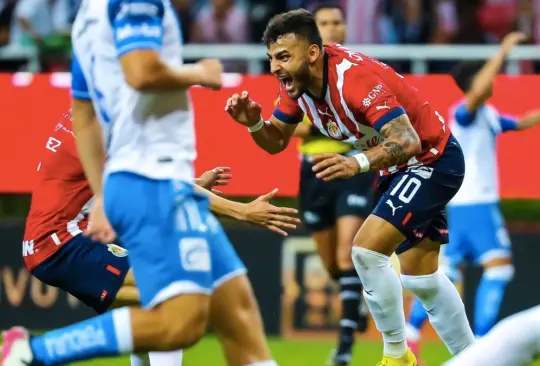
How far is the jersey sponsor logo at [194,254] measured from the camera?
4.67m

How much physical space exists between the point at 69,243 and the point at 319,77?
58.6 inches

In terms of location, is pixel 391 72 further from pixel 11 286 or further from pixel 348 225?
pixel 11 286

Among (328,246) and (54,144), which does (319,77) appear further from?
(328,246)

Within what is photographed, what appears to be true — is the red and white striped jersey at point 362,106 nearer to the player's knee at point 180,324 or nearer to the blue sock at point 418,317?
the player's knee at point 180,324

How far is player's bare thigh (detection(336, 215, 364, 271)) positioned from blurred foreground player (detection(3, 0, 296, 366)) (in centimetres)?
394

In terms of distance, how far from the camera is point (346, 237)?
873 cm

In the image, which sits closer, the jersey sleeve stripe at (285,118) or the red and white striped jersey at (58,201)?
the red and white striped jersey at (58,201)

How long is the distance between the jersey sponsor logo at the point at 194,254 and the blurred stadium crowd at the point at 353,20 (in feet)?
25.1

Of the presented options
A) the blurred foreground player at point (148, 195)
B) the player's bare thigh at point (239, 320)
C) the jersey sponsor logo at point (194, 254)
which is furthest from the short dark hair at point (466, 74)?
the jersey sponsor logo at point (194, 254)

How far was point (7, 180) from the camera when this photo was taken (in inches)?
422

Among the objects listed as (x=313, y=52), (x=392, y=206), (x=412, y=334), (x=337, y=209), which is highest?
(x=313, y=52)

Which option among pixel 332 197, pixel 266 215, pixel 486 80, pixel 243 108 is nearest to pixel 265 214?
pixel 266 215

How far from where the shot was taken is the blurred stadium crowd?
12.3 m

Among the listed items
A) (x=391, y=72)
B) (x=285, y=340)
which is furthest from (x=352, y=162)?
(x=285, y=340)
